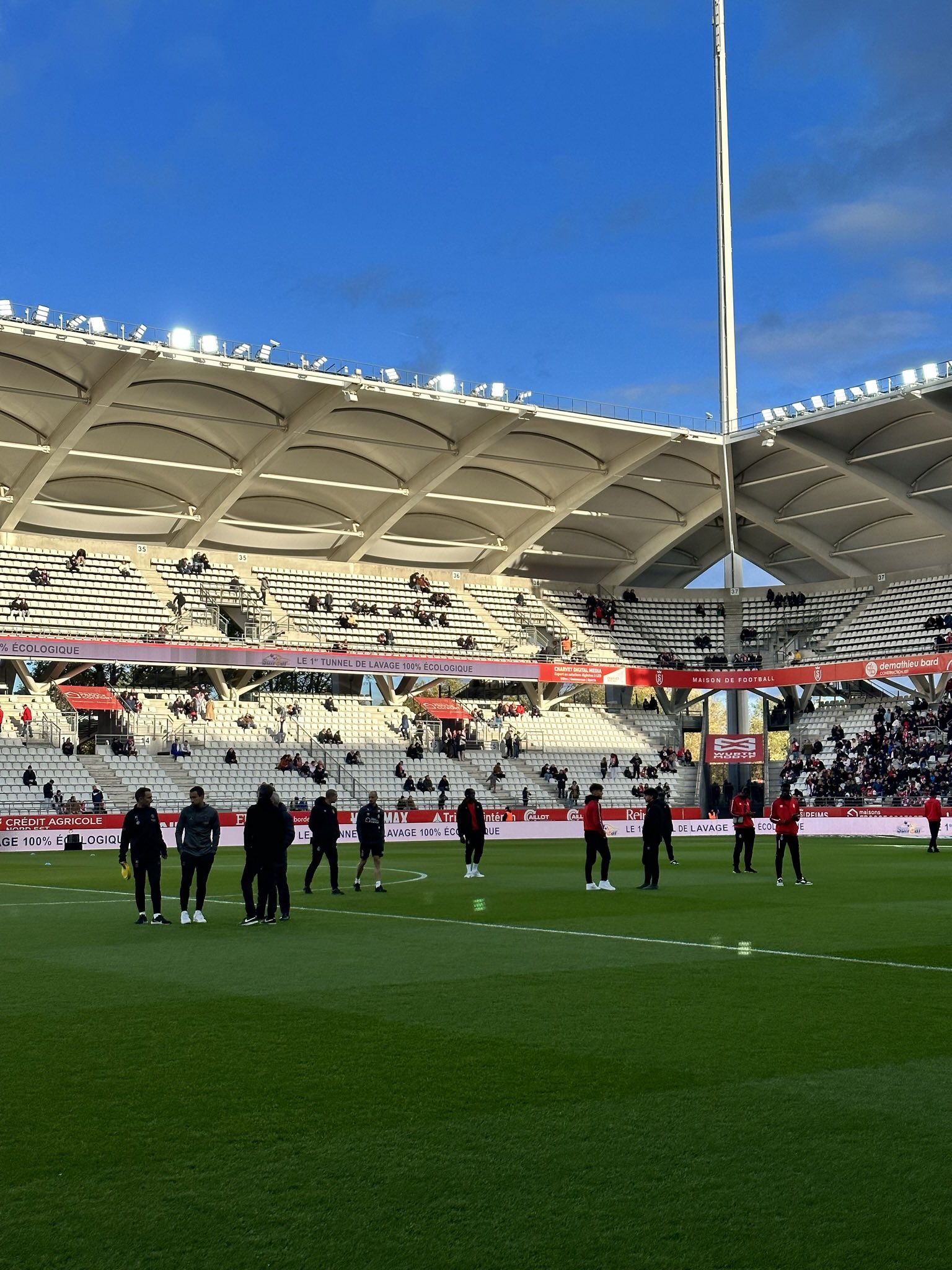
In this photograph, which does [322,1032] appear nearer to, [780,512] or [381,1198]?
[381,1198]

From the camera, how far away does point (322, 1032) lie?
9367 millimetres

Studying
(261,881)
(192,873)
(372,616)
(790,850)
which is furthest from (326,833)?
(372,616)

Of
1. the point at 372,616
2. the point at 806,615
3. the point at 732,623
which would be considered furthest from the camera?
the point at 732,623

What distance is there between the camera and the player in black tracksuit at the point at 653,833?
21672mm

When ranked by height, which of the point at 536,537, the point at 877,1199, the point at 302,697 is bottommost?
the point at 877,1199

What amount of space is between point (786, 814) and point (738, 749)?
35914 mm

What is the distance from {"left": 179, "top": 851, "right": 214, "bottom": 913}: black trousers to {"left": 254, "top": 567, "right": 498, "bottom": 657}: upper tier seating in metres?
Answer: 38.8

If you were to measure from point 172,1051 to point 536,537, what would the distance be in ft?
180

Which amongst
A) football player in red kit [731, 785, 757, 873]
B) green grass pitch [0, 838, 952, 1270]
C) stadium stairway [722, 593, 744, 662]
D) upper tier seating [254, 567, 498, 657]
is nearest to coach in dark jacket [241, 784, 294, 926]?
green grass pitch [0, 838, 952, 1270]

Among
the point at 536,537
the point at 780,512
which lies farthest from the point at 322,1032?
the point at 780,512

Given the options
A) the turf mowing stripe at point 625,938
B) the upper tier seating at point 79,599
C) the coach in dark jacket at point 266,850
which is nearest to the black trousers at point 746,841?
the turf mowing stripe at point 625,938

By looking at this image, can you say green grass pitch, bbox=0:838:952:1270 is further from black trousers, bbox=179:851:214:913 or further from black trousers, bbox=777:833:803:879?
black trousers, bbox=777:833:803:879

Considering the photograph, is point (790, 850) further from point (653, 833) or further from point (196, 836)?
point (196, 836)

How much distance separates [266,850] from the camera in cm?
1695
